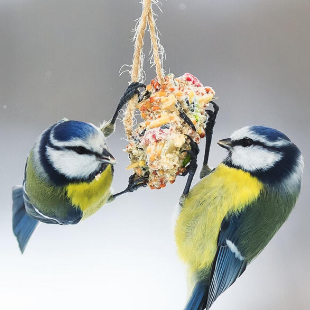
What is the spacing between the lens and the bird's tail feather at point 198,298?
1.27 m

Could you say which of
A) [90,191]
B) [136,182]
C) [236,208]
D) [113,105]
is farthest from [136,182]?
[113,105]

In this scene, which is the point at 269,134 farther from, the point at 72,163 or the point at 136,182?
the point at 72,163

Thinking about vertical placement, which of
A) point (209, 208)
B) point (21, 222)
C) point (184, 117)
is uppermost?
point (184, 117)

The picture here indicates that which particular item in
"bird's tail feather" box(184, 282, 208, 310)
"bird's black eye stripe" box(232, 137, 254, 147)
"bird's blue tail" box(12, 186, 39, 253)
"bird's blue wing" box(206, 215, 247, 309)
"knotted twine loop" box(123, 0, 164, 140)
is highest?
"knotted twine loop" box(123, 0, 164, 140)

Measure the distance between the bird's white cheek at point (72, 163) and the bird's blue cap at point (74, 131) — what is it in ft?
0.13

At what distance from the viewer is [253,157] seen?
1.16 m

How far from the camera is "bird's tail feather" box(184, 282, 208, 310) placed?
4.17ft

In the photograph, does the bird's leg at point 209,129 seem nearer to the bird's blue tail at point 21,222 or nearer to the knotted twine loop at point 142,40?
the knotted twine loop at point 142,40

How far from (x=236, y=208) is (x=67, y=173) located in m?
0.40

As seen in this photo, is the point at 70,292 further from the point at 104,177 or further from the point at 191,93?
the point at 191,93

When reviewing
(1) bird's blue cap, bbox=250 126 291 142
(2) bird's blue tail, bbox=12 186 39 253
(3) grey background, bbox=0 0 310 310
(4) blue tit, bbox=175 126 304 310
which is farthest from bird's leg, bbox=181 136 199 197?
(3) grey background, bbox=0 0 310 310

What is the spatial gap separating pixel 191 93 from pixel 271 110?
4.25 ft

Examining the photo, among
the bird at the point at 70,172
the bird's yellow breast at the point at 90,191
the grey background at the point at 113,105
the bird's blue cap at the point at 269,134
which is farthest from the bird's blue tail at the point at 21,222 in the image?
the bird's blue cap at the point at 269,134

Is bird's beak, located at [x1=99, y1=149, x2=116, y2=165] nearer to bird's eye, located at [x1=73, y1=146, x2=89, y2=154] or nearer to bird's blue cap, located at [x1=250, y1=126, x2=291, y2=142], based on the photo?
bird's eye, located at [x1=73, y1=146, x2=89, y2=154]
